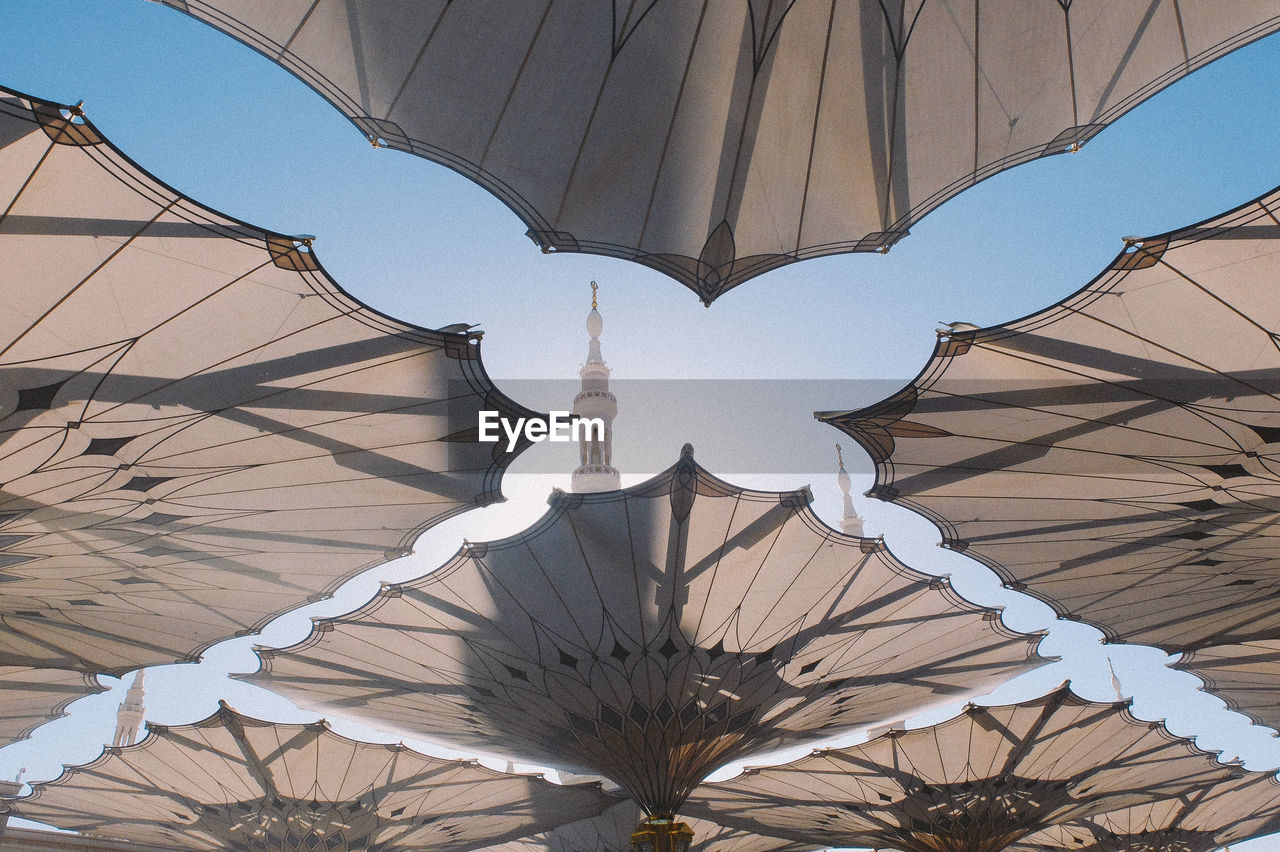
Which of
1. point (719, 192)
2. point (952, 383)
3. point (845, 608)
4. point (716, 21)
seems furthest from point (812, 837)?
point (716, 21)

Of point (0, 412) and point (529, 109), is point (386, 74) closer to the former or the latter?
point (529, 109)

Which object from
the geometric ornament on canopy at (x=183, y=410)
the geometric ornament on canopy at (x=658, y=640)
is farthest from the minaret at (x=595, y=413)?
the geometric ornament on canopy at (x=183, y=410)

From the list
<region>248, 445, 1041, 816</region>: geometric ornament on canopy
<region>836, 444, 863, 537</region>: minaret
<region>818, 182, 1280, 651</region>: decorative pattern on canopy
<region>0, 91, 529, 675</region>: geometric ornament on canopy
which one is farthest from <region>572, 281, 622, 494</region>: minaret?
<region>818, 182, 1280, 651</region>: decorative pattern on canopy

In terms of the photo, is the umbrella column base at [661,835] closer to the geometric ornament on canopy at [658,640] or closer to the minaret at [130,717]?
the geometric ornament on canopy at [658,640]

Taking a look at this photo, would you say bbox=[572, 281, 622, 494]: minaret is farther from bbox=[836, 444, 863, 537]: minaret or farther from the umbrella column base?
the umbrella column base

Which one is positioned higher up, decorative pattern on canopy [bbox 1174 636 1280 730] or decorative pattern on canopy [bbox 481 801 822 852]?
decorative pattern on canopy [bbox 1174 636 1280 730]
